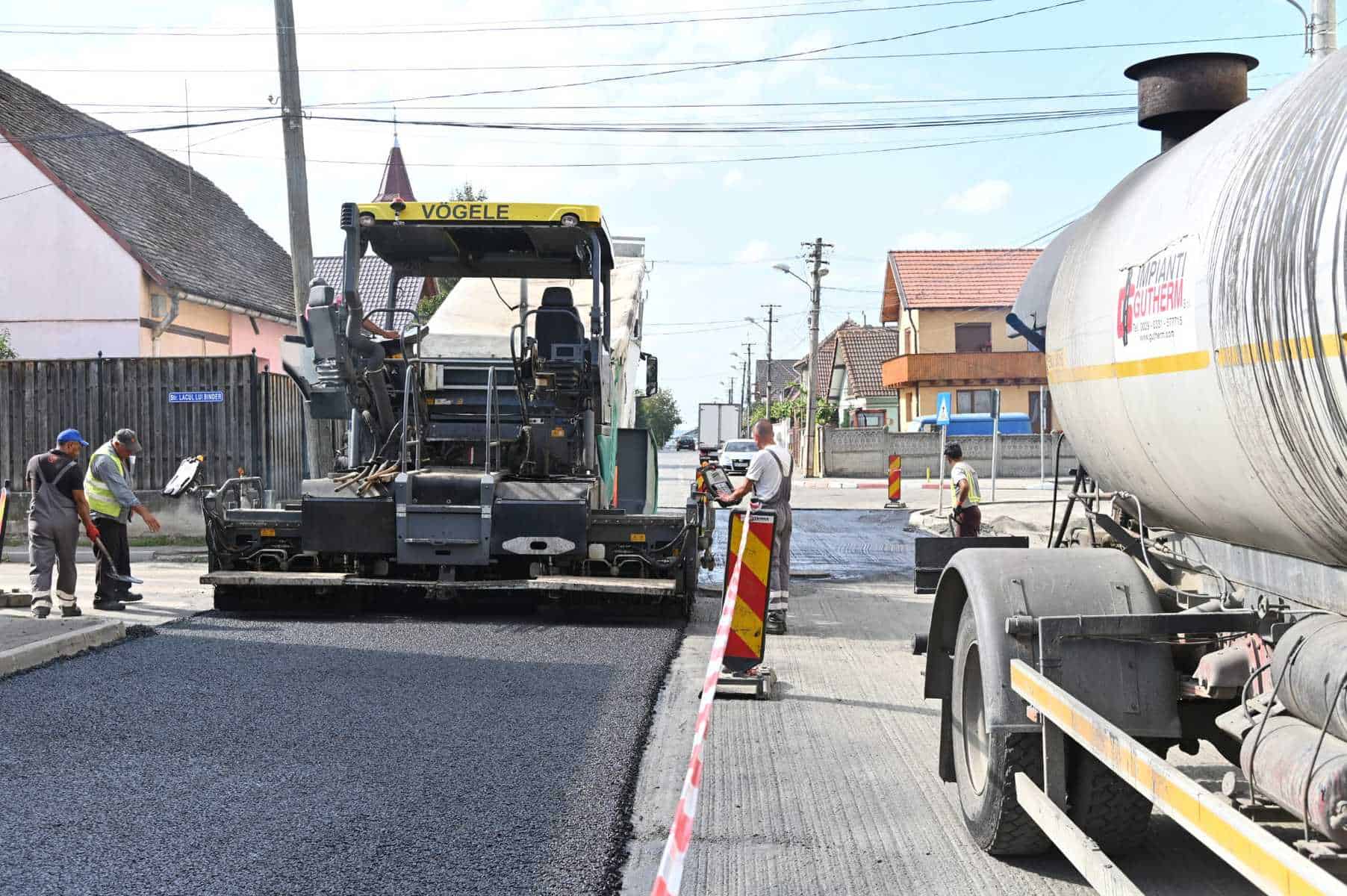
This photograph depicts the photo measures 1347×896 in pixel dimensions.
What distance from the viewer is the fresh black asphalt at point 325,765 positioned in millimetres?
4516

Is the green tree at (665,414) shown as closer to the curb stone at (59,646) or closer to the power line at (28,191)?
the power line at (28,191)

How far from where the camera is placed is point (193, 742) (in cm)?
620

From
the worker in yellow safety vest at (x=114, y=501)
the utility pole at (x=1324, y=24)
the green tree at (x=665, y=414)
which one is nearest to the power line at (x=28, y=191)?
the worker in yellow safety vest at (x=114, y=501)

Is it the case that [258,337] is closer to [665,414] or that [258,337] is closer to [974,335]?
[974,335]

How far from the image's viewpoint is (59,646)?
8.59 meters

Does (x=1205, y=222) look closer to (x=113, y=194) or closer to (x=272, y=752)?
(x=272, y=752)

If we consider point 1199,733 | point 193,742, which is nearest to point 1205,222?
point 1199,733

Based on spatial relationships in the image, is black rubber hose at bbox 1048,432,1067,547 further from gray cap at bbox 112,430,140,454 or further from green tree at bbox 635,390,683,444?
green tree at bbox 635,390,683,444

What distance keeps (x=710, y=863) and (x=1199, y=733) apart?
1652mm

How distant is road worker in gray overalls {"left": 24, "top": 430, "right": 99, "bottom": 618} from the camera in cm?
1053

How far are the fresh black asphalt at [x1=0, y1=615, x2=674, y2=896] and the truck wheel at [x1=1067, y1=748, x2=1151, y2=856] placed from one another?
1.50 m

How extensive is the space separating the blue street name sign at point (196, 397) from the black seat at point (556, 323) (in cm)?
822

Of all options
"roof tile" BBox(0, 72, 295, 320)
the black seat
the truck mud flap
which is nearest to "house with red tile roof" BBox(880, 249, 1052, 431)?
"roof tile" BBox(0, 72, 295, 320)

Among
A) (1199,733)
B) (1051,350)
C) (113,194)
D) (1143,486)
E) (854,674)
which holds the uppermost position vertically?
(113,194)
